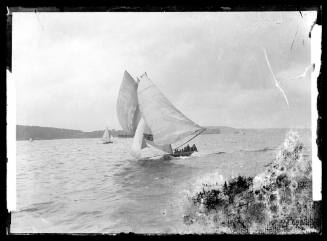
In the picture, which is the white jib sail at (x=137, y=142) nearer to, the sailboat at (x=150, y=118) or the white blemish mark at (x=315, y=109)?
the sailboat at (x=150, y=118)

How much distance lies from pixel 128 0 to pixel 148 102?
447 mm

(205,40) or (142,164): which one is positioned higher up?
(205,40)

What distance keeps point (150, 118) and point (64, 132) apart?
39 cm

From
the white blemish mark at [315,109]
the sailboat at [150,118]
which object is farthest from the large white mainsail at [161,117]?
the white blemish mark at [315,109]

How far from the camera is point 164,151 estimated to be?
1544 mm

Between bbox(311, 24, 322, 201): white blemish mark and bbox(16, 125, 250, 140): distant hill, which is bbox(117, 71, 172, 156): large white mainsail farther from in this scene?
bbox(311, 24, 322, 201): white blemish mark

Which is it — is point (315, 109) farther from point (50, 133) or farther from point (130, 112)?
point (50, 133)

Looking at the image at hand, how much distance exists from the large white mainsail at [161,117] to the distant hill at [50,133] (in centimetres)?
17

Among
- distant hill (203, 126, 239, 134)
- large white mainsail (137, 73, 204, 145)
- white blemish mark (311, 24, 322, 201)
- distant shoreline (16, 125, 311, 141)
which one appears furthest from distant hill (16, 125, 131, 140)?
white blemish mark (311, 24, 322, 201)

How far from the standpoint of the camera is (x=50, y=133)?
4.92ft

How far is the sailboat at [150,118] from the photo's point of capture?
4.85 feet

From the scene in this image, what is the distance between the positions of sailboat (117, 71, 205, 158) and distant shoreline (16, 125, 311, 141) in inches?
1.6

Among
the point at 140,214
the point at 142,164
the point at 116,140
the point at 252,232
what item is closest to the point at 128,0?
the point at 116,140
